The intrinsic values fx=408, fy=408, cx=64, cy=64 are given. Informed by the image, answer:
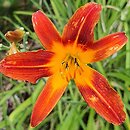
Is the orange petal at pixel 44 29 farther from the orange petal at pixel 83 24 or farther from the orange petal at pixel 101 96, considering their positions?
the orange petal at pixel 101 96

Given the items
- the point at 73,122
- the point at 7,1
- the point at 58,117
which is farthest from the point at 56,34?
the point at 7,1

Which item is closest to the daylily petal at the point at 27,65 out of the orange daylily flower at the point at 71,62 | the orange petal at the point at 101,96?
the orange daylily flower at the point at 71,62

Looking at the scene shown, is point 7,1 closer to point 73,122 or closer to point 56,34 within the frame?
point 73,122

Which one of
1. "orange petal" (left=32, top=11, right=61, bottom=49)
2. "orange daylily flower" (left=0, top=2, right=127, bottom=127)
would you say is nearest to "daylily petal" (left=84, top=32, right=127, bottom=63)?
"orange daylily flower" (left=0, top=2, right=127, bottom=127)

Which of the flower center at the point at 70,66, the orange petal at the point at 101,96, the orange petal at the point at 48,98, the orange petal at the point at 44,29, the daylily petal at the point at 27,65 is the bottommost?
the orange petal at the point at 101,96

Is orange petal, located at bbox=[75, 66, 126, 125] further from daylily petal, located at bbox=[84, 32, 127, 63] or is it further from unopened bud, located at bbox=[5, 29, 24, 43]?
unopened bud, located at bbox=[5, 29, 24, 43]

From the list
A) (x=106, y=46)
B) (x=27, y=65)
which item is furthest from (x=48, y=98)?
(x=106, y=46)
